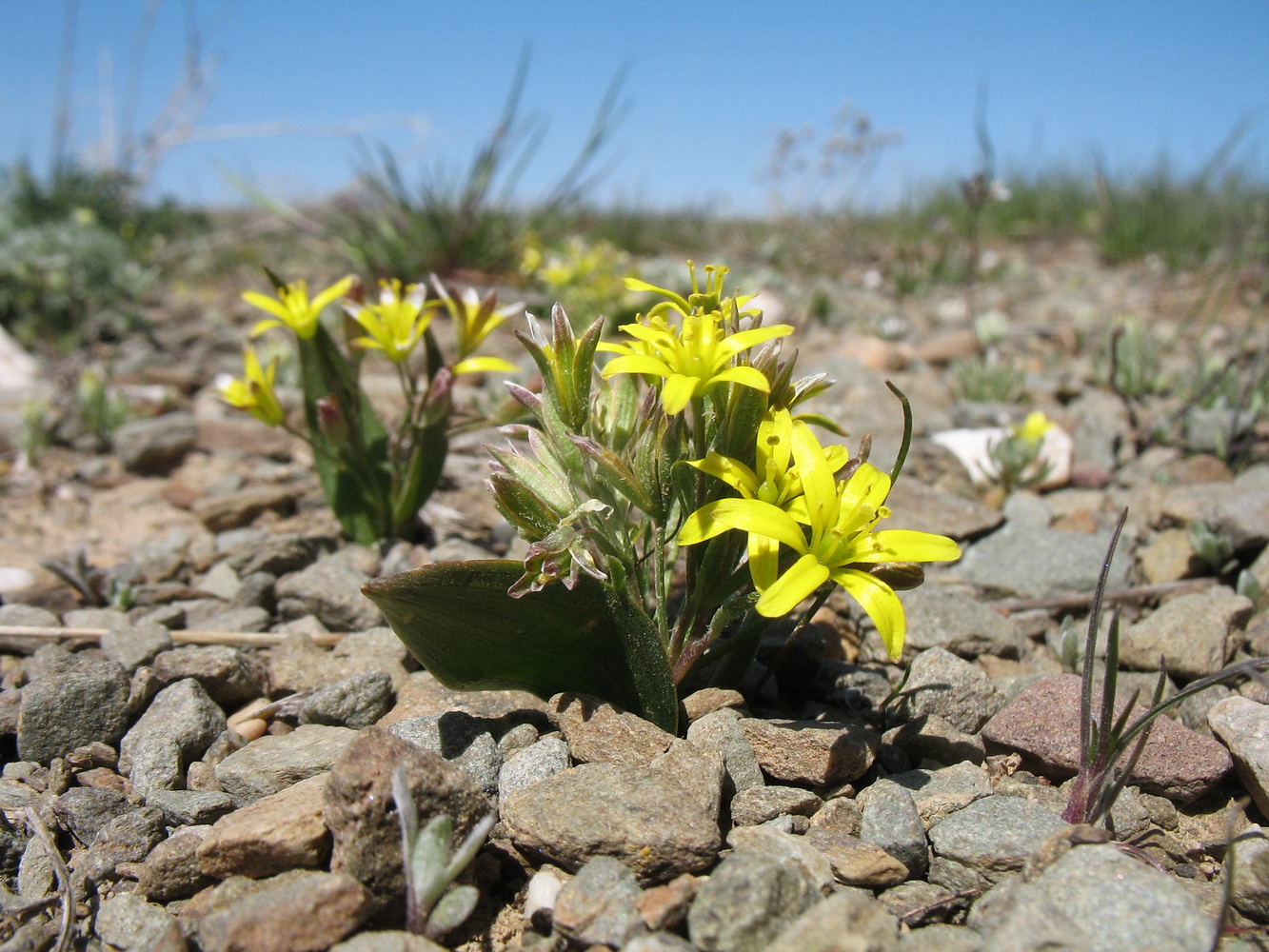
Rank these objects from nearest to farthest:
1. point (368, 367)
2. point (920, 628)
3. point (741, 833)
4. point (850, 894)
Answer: point (850, 894) < point (741, 833) < point (920, 628) < point (368, 367)

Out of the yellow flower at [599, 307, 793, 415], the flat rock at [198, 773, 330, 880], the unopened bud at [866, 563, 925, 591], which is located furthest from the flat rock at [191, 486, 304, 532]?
the unopened bud at [866, 563, 925, 591]

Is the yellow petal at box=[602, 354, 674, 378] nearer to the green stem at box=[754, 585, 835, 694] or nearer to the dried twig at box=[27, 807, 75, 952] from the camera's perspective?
the green stem at box=[754, 585, 835, 694]

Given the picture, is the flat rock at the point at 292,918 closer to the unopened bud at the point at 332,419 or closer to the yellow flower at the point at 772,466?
the yellow flower at the point at 772,466

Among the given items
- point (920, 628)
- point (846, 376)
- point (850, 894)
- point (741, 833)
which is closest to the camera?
point (850, 894)

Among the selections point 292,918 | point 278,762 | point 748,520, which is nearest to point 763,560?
point 748,520

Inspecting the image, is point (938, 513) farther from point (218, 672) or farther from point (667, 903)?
point (218, 672)

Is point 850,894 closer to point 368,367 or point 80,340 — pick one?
point 368,367

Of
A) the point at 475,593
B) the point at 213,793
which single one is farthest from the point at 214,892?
the point at 475,593
